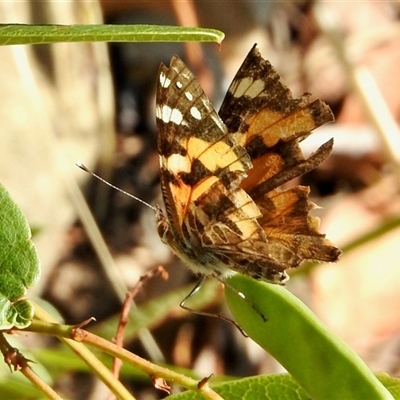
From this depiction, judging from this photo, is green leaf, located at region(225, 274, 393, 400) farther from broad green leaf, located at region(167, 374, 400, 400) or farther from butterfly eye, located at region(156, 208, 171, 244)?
butterfly eye, located at region(156, 208, 171, 244)

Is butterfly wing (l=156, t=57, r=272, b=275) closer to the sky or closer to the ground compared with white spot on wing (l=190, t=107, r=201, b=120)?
closer to the ground

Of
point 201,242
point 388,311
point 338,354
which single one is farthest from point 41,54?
point 338,354

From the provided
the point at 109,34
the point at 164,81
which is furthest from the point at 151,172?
the point at 109,34

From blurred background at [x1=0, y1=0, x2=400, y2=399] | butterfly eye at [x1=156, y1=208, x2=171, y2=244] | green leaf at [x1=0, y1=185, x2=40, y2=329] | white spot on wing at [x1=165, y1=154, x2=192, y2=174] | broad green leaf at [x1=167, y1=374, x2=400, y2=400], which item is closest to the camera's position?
green leaf at [x1=0, y1=185, x2=40, y2=329]

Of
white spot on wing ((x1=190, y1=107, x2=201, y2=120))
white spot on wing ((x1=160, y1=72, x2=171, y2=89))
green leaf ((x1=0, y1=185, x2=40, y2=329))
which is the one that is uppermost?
white spot on wing ((x1=160, y1=72, x2=171, y2=89))

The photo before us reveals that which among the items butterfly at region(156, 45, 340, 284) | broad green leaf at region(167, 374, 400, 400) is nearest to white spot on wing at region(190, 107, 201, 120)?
butterfly at region(156, 45, 340, 284)

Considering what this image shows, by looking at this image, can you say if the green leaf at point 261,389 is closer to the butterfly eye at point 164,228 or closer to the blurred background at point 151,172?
the butterfly eye at point 164,228

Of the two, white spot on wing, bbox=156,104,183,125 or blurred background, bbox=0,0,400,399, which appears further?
blurred background, bbox=0,0,400,399

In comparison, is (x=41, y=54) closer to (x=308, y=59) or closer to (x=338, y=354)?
(x=308, y=59)
